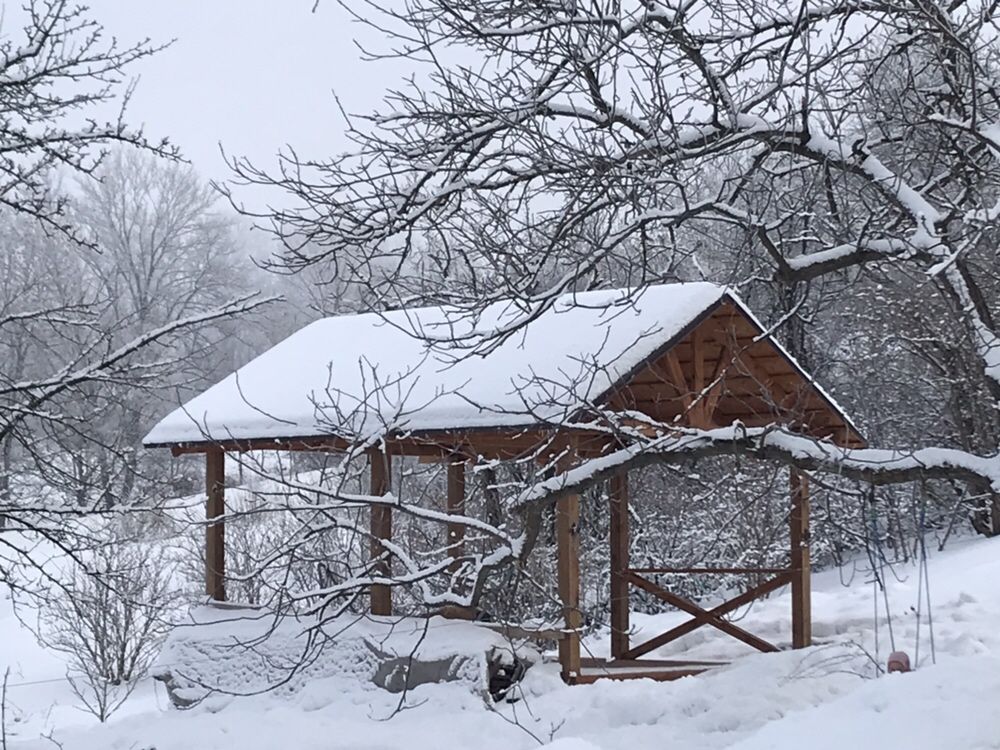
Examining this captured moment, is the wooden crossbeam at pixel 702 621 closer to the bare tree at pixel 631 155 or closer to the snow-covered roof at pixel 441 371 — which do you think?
the snow-covered roof at pixel 441 371

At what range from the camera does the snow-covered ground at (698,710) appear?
249 inches

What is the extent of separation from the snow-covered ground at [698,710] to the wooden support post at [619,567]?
0.89 m

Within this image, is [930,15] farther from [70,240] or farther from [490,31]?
[70,240]

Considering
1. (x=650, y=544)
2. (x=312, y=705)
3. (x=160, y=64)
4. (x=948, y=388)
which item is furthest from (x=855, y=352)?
(x=160, y=64)

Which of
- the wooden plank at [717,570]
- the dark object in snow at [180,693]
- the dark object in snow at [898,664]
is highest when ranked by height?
the wooden plank at [717,570]

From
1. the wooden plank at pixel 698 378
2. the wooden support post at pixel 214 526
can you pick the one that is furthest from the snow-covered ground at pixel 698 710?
the wooden plank at pixel 698 378

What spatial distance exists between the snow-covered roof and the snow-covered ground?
2.11m

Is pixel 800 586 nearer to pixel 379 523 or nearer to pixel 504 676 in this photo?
pixel 504 676

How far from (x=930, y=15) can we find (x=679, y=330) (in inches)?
181

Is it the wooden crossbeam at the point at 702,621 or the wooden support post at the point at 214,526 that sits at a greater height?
the wooden support post at the point at 214,526

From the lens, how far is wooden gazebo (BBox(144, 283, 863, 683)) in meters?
9.88

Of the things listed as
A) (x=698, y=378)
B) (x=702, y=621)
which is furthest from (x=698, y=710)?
(x=698, y=378)

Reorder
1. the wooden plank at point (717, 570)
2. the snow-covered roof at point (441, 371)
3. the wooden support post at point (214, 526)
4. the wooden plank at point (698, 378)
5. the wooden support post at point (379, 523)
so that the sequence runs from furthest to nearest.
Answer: the wooden support post at point (214, 526) → the wooden plank at point (717, 570) → the wooden plank at point (698, 378) → the wooden support post at point (379, 523) → the snow-covered roof at point (441, 371)

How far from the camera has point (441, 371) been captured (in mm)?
8875
